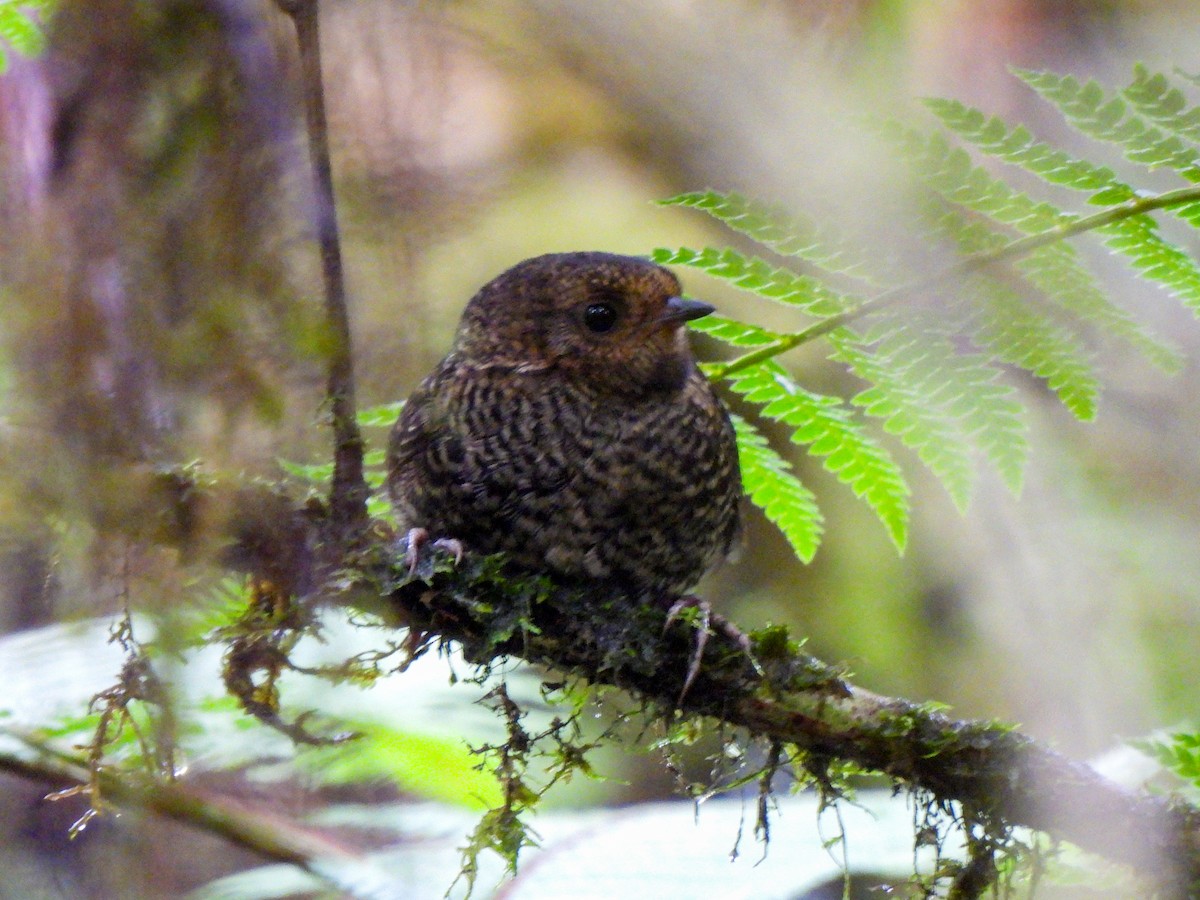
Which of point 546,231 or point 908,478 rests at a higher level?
point 546,231

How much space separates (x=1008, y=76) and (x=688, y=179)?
892mm

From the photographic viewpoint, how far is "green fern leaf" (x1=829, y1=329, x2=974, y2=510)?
2.05 metres

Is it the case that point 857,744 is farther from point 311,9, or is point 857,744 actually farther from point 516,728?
point 311,9

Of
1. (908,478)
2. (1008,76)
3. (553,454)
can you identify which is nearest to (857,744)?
(553,454)

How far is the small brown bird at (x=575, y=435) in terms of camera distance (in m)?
1.83

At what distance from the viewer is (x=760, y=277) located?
202 cm

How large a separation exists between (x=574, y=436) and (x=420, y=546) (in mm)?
333

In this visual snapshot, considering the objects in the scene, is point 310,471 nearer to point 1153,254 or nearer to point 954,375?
point 954,375

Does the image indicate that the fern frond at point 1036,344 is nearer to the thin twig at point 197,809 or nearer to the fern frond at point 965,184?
the fern frond at point 965,184

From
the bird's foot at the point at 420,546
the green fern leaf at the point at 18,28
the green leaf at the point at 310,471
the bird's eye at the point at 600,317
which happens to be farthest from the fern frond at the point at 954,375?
the green fern leaf at the point at 18,28

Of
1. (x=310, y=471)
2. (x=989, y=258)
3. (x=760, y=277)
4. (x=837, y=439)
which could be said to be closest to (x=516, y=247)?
(x=760, y=277)

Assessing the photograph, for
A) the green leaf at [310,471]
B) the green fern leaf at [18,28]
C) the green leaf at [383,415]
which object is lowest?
the green leaf at [383,415]

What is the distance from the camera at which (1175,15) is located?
2393 mm

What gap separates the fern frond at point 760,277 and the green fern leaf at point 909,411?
81 millimetres
